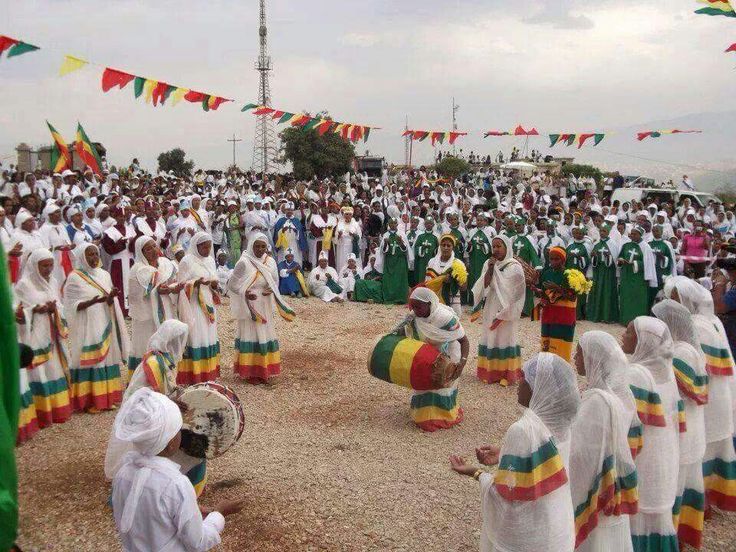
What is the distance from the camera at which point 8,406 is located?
1585 millimetres

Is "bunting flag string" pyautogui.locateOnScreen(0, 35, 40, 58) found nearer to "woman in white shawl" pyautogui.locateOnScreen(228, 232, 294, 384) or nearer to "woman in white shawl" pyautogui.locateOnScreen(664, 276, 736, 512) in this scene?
"woman in white shawl" pyautogui.locateOnScreen(228, 232, 294, 384)

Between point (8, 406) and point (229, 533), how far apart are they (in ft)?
13.1

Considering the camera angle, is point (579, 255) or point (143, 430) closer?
point (143, 430)

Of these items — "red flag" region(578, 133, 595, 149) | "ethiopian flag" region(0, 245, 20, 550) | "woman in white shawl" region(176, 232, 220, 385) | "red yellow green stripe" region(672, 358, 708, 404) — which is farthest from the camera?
"red flag" region(578, 133, 595, 149)

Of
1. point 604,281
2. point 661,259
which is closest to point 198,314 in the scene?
point 604,281

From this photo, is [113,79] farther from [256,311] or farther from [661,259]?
[661,259]

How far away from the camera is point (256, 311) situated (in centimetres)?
874

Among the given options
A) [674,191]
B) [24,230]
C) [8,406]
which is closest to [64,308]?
[24,230]

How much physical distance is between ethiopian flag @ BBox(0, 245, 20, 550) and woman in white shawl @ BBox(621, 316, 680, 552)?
12.3 ft

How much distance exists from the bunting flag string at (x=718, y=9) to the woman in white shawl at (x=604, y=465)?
21.6ft

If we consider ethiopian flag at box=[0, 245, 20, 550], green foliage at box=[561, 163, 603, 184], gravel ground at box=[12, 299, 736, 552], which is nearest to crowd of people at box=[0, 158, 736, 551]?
A: gravel ground at box=[12, 299, 736, 552]

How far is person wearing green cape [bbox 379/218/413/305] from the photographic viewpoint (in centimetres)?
1483

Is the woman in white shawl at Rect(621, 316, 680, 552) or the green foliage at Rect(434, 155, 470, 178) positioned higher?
the green foliage at Rect(434, 155, 470, 178)

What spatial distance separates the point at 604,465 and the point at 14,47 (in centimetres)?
911
